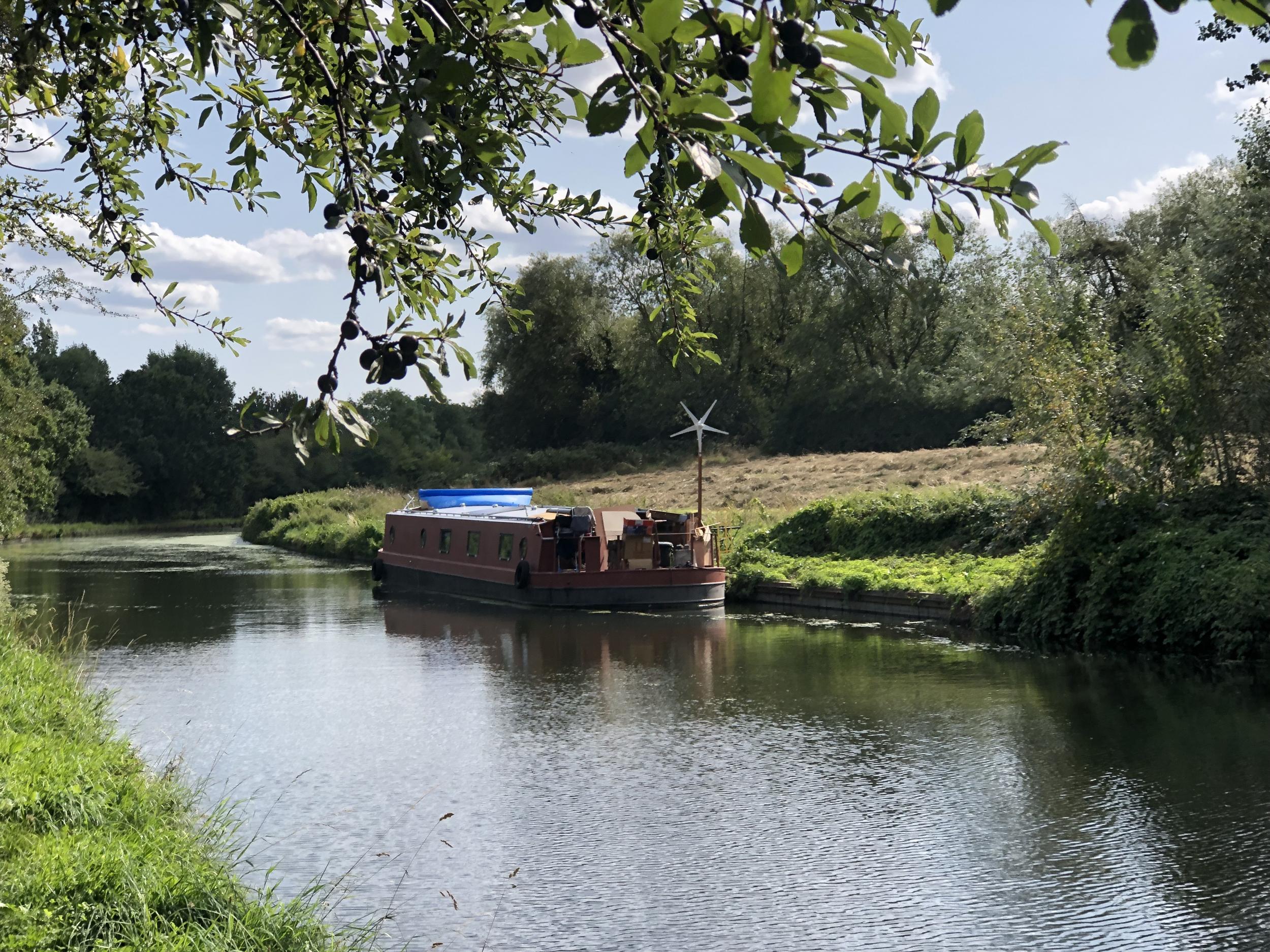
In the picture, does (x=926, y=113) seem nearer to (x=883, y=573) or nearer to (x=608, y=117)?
(x=608, y=117)

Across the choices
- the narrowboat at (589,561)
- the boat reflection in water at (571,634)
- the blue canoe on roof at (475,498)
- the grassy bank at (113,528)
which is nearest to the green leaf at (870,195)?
the boat reflection in water at (571,634)

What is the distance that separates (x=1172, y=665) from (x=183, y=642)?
37.4 feet

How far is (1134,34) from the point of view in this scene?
4.48 feet

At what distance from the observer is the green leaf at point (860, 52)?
4.53 feet

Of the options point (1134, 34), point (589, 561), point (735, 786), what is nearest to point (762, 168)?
point (1134, 34)

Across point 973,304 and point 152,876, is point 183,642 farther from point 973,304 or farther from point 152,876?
point 973,304

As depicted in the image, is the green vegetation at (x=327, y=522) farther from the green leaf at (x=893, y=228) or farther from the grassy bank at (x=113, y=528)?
the green leaf at (x=893, y=228)

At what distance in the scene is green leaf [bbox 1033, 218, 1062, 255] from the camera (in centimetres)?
177

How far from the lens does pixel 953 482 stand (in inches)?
859

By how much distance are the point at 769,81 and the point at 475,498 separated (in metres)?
Answer: 25.0

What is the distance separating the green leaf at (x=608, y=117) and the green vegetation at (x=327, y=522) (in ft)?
98.3

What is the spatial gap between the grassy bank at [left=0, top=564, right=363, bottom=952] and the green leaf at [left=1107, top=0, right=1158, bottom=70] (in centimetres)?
397

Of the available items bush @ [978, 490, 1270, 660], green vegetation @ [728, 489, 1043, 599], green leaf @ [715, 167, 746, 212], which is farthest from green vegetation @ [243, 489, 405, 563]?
green leaf @ [715, 167, 746, 212]

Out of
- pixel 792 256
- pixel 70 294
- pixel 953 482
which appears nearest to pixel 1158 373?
pixel 953 482
